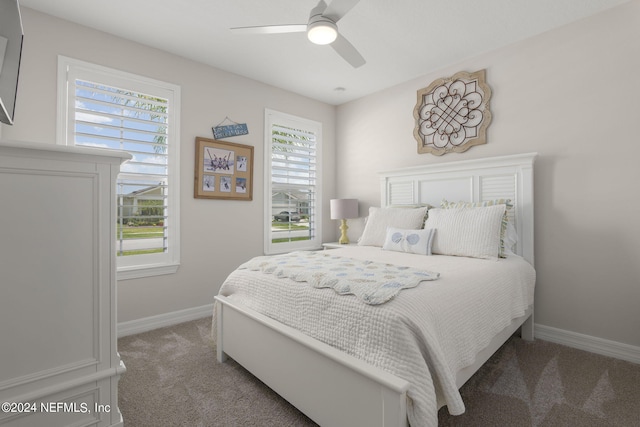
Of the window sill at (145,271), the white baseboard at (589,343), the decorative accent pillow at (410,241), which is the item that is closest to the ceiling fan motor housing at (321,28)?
the decorative accent pillow at (410,241)

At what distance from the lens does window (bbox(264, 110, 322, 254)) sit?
3.67 meters

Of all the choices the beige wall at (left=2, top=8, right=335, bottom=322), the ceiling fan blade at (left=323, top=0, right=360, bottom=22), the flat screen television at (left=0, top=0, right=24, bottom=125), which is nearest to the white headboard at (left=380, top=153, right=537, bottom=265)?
the beige wall at (left=2, top=8, right=335, bottom=322)

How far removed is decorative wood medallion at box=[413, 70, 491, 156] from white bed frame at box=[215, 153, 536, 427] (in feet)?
0.86

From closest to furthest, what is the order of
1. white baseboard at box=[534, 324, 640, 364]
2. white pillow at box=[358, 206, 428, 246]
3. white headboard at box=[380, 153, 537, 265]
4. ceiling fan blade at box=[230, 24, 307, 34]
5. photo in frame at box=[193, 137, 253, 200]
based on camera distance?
ceiling fan blade at box=[230, 24, 307, 34] < white baseboard at box=[534, 324, 640, 364] < white headboard at box=[380, 153, 537, 265] < white pillow at box=[358, 206, 428, 246] < photo in frame at box=[193, 137, 253, 200]

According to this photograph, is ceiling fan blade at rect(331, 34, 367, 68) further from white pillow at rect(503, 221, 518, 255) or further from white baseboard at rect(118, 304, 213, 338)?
white baseboard at rect(118, 304, 213, 338)

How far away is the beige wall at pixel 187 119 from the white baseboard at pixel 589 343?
2826 millimetres

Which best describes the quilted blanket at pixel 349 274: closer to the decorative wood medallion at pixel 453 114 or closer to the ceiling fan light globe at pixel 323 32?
the ceiling fan light globe at pixel 323 32

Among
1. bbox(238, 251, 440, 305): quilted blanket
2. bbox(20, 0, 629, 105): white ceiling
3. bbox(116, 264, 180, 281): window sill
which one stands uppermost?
bbox(20, 0, 629, 105): white ceiling

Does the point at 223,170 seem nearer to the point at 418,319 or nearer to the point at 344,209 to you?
the point at 344,209

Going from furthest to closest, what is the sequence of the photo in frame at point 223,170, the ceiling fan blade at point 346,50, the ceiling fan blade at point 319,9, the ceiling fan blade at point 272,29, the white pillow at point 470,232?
the photo in frame at point 223,170
the white pillow at point 470,232
the ceiling fan blade at point 346,50
the ceiling fan blade at point 272,29
the ceiling fan blade at point 319,9

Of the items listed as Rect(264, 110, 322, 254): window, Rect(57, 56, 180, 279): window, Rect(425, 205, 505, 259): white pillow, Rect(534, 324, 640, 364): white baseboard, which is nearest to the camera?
Rect(534, 324, 640, 364): white baseboard

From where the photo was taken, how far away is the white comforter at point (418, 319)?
1181mm

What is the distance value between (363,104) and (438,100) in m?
1.05

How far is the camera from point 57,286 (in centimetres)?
114
